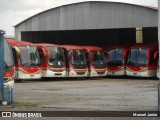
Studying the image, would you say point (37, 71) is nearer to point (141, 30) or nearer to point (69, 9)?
point (69, 9)

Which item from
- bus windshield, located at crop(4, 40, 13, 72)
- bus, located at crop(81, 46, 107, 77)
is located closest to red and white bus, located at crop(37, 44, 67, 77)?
bus, located at crop(81, 46, 107, 77)

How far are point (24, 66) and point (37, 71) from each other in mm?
903

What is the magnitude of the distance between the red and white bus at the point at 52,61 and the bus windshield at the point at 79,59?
3.10 feet

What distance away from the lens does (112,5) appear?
34781 mm

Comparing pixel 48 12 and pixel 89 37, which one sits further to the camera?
pixel 89 37

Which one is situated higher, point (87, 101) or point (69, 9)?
point (69, 9)

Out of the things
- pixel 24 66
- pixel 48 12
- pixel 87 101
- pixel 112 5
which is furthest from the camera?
pixel 48 12

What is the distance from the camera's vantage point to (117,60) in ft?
114

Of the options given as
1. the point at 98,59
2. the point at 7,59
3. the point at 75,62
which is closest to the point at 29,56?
the point at 75,62

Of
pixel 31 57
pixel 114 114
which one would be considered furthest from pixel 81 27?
pixel 114 114

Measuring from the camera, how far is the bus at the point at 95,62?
3362 centimetres

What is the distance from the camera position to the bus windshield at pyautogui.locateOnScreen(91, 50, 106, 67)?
34.1 m

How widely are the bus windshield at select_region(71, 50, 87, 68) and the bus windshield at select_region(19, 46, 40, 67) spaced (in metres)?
3.52

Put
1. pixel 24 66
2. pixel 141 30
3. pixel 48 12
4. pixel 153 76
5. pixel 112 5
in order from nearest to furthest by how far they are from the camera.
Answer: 1. pixel 24 66
2. pixel 153 76
3. pixel 112 5
4. pixel 48 12
5. pixel 141 30
